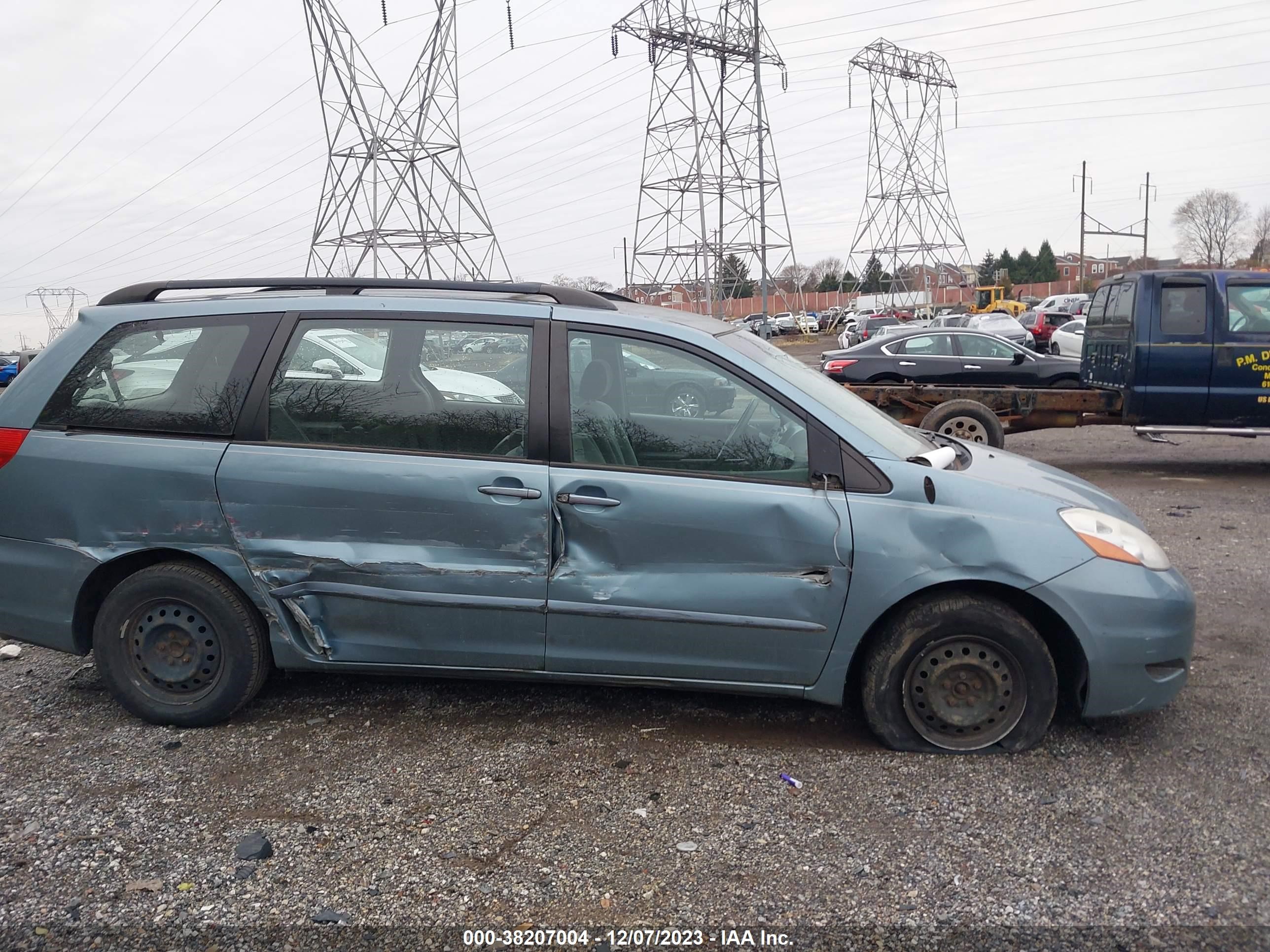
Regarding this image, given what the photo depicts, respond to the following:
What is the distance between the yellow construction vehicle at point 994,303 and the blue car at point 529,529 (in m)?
49.1

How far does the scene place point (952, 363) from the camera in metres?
13.3

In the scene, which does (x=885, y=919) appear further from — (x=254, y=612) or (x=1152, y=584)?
(x=254, y=612)

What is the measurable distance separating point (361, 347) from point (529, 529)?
998 millimetres

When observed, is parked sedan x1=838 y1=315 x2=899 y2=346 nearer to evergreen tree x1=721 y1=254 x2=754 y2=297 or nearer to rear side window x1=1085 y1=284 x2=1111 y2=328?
evergreen tree x1=721 y1=254 x2=754 y2=297

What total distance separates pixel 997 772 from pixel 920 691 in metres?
0.38

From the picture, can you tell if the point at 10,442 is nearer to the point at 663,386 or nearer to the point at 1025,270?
the point at 663,386

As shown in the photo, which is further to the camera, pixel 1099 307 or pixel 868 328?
pixel 868 328

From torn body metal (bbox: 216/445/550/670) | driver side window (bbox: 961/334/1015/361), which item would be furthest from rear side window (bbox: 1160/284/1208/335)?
torn body metal (bbox: 216/445/550/670)

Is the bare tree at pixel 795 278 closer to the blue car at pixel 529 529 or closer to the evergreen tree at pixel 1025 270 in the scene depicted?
the evergreen tree at pixel 1025 270

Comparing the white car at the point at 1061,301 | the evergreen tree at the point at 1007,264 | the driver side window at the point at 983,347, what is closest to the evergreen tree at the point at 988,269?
the evergreen tree at the point at 1007,264

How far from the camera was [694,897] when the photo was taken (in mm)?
2809

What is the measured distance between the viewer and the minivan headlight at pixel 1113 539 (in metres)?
3.54

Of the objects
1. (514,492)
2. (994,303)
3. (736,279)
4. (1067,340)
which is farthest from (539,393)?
(994,303)

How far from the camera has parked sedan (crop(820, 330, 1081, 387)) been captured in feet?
43.3
